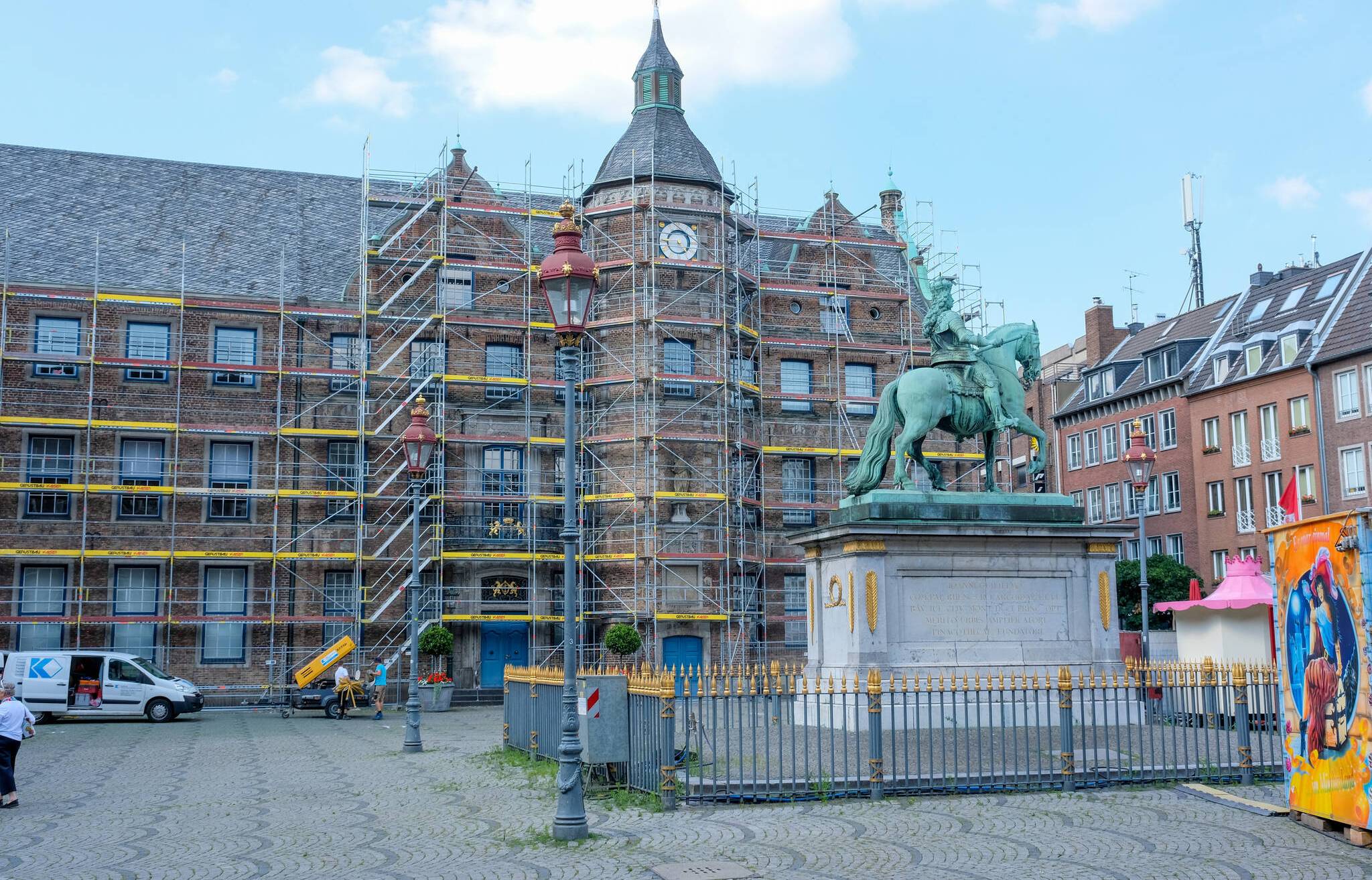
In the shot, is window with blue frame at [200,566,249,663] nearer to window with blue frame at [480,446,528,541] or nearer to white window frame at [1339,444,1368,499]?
window with blue frame at [480,446,528,541]


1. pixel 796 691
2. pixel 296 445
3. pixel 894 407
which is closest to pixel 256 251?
pixel 296 445

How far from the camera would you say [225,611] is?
1592 inches

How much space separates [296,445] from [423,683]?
8573 millimetres

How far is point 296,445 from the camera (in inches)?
1626

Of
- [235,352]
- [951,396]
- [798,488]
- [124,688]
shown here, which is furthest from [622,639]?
[951,396]

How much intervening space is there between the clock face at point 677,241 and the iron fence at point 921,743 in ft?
86.9

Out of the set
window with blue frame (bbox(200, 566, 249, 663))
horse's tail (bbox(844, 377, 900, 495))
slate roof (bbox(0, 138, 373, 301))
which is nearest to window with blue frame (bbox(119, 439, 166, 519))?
window with blue frame (bbox(200, 566, 249, 663))

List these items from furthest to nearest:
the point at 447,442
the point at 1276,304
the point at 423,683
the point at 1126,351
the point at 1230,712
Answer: the point at 1126,351
the point at 1276,304
the point at 447,442
the point at 423,683
the point at 1230,712

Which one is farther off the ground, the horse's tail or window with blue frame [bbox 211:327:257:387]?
window with blue frame [bbox 211:327:257:387]

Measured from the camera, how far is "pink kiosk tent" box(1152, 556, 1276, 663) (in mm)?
24453

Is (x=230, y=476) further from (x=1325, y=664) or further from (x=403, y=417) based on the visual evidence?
(x=1325, y=664)

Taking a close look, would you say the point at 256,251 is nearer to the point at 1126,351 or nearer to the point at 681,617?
the point at 681,617

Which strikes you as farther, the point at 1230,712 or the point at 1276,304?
the point at 1276,304

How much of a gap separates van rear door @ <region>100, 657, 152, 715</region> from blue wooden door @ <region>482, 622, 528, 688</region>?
10862 millimetres
